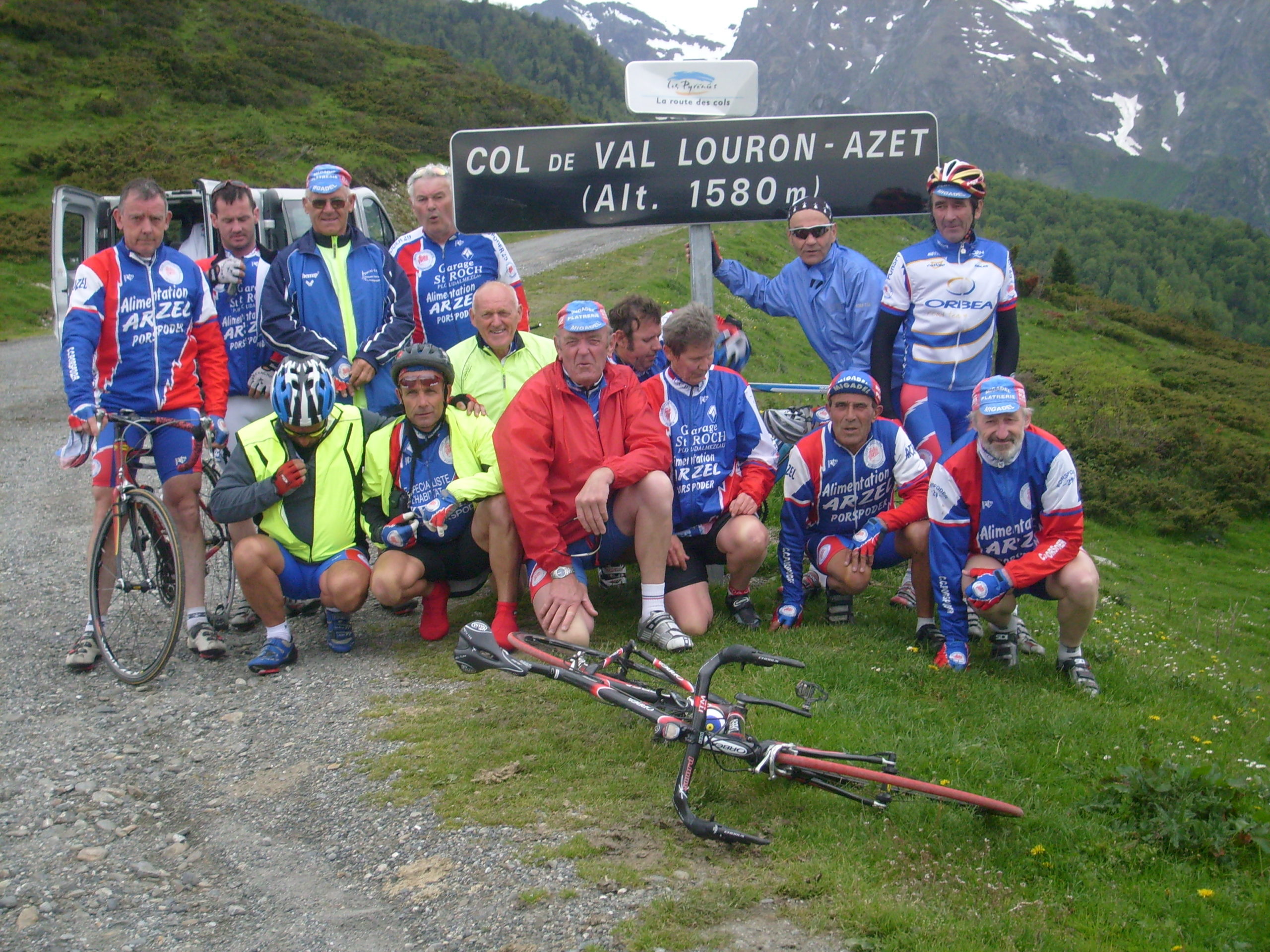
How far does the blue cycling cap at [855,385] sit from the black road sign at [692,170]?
1.44m

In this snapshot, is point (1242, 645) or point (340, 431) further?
point (1242, 645)

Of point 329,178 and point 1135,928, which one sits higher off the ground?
point 329,178

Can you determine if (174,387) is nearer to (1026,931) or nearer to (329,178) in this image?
(329,178)

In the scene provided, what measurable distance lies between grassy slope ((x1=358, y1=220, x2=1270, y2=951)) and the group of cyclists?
36 cm

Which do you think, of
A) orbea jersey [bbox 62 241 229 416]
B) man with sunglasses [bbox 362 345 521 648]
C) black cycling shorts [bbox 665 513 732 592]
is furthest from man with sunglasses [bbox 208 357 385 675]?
black cycling shorts [bbox 665 513 732 592]

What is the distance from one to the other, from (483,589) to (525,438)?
6.21 ft

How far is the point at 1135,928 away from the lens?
3.46m

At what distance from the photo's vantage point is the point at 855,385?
579cm

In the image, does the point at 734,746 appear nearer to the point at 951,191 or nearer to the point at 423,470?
the point at 423,470

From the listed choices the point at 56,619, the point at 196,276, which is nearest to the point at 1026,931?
the point at 196,276

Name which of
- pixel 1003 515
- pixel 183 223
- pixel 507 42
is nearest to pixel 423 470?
pixel 1003 515

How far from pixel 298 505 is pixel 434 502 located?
76 cm

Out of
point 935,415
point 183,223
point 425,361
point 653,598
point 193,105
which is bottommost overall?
point 653,598

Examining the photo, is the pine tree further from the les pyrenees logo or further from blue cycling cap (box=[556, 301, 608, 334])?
blue cycling cap (box=[556, 301, 608, 334])
